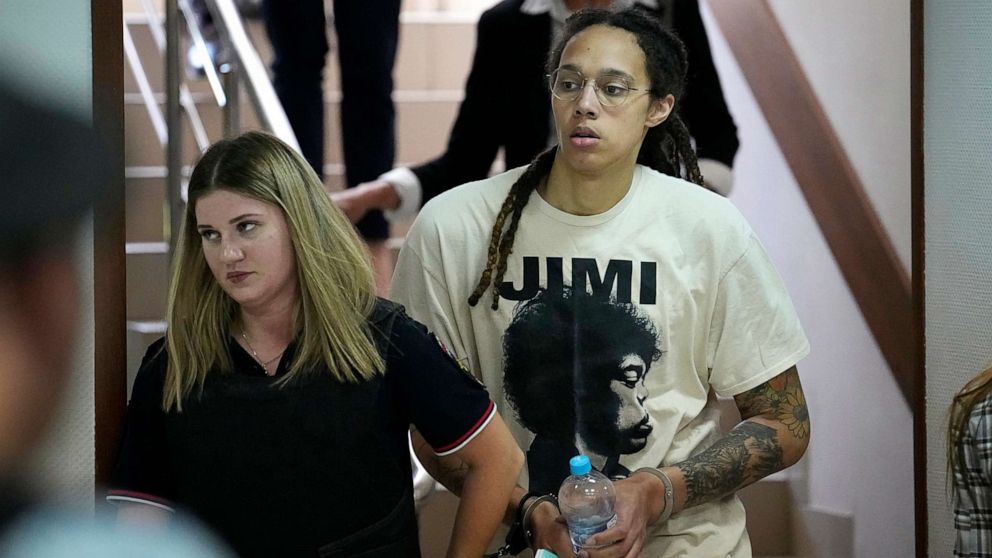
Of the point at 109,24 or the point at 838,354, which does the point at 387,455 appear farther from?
the point at 838,354

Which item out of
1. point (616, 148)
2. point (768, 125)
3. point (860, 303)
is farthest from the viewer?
point (768, 125)

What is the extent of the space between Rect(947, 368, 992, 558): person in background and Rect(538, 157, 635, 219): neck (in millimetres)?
635

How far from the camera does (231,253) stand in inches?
62.1

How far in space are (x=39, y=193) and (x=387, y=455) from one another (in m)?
1.25

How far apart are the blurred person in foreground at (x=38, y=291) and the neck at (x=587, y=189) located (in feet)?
5.02

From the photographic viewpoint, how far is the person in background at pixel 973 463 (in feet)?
5.51

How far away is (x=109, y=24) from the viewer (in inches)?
64.0

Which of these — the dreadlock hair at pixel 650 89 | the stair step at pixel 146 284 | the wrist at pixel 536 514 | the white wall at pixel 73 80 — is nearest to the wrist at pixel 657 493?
the wrist at pixel 536 514

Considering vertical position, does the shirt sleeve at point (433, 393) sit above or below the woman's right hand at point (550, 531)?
above

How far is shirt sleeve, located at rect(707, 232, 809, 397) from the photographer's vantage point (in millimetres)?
1901

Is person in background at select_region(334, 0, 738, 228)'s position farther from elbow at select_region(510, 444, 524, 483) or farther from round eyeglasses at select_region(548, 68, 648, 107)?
elbow at select_region(510, 444, 524, 483)

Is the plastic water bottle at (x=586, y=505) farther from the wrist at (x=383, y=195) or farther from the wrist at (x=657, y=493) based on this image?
the wrist at (x=383, y=195)

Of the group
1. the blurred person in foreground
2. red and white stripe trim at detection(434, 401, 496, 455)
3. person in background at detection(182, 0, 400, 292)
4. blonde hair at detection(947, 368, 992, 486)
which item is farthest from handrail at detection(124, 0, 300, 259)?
the blurred person in foreground

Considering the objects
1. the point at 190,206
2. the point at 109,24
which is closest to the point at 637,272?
the point at 190,206
